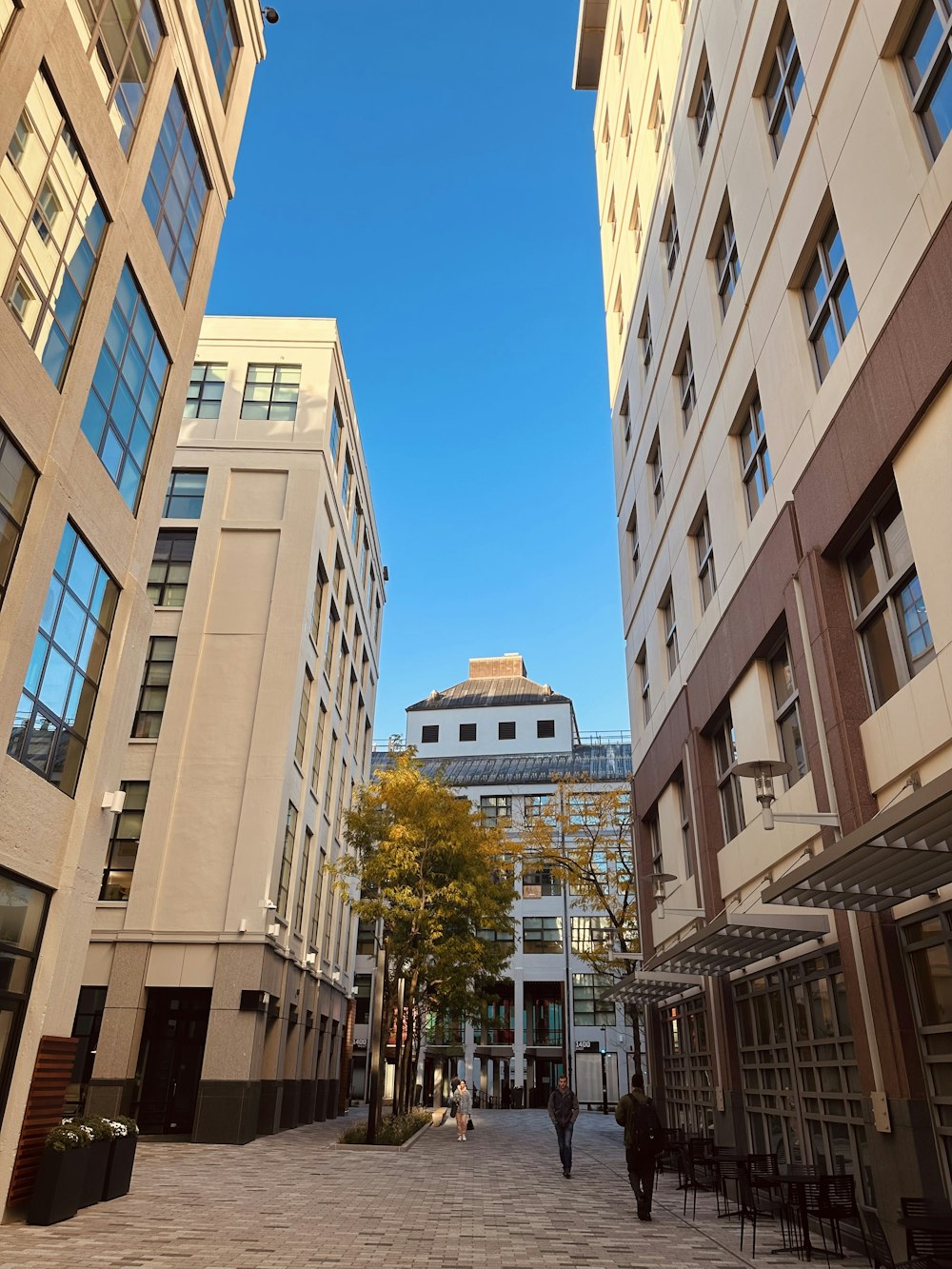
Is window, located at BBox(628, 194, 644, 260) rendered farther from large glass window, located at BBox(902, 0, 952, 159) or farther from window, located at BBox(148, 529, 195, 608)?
large glass window, located at BBox(902, 0, 952, 159)

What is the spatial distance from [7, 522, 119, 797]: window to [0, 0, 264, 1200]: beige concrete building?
0.13ft

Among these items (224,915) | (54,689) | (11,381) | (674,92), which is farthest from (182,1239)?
(674,92)

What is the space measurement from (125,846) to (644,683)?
15470 mm

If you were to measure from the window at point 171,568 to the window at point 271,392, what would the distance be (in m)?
5.17

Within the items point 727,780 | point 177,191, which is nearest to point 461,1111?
point 727,780

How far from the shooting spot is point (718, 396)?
16.8 meters

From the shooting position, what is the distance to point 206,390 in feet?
103

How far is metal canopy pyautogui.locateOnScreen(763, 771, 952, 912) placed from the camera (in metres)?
6.47

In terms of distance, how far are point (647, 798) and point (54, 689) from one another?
16.5 metres

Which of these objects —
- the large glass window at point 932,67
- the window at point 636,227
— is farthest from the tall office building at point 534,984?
the large glass window at point 932,67

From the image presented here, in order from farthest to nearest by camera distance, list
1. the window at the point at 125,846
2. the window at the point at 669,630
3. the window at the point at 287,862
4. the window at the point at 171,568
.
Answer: the window at the point at 171,568 < the window at the point at 287,862 < the window at the point at 125,846 < the window at the point at 669,630

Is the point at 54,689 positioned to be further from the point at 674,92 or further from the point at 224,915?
the point at 674,92

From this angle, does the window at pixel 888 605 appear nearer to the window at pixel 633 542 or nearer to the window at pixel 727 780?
the window at pixel 727 780

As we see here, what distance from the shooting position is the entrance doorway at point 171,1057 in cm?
2320
